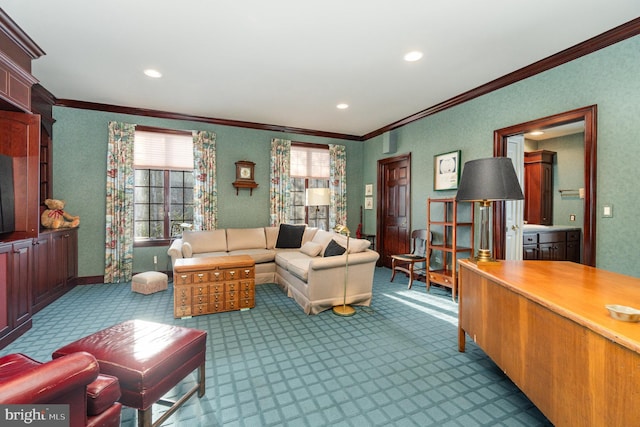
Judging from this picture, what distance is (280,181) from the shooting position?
5.80m

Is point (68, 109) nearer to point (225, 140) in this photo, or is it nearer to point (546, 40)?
point (225, 140)

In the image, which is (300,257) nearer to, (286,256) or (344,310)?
(286,256)

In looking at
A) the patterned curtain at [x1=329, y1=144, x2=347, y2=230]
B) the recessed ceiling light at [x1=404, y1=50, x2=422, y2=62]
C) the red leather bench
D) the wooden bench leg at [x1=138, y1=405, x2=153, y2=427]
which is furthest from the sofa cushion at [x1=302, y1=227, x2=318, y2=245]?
the red leather bench

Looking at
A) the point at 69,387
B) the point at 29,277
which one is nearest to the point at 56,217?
the point at 29,277

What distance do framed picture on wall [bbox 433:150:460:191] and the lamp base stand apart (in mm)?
2371

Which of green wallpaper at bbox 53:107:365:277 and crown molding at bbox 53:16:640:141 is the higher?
crown molding at bbox 53:16:640:141

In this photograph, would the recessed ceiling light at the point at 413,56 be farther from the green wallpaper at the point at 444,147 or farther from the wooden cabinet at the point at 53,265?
the wooden cabinet at the point at 53,265

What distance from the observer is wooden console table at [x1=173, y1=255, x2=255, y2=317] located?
3281mm

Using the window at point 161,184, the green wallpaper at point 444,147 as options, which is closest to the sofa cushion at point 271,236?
the green wallpaper at point 444,147

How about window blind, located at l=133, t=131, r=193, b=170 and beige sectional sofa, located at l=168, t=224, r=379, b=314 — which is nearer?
beige sectional sofa, located at l=168, t=224, r=379, b=314

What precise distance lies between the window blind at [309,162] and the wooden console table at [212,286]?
9.65 ft

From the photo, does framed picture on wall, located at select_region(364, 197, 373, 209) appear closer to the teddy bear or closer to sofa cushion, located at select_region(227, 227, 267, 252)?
sofa cushion, located at select_region(227, 227, 267, 252)

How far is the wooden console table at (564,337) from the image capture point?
3.52ft

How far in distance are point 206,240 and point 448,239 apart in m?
3.90
